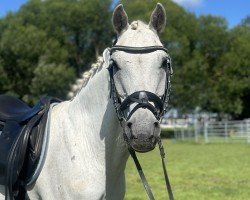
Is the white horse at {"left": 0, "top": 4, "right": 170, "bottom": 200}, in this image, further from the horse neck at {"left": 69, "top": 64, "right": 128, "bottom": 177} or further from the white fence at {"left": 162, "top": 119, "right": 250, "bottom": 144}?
the white fence at {"left": 162, "top": 119, "right": 250, "bottom": 144}

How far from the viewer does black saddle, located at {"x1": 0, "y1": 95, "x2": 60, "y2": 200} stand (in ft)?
9.57

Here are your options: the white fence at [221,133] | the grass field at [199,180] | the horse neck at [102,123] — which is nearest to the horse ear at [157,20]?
the horse neck at [102,123]

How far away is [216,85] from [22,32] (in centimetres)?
1804

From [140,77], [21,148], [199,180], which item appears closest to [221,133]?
[199,180]

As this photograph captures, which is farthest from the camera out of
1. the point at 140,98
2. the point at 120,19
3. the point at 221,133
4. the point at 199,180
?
the point at 221,133

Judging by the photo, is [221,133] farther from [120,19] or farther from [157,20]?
[120,19]

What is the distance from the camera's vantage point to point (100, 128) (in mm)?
2936

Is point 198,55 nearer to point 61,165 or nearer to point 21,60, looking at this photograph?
point 21,60

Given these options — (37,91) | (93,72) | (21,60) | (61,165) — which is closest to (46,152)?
(61,165)

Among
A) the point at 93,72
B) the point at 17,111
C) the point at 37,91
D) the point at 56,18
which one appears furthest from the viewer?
the point at 56,18

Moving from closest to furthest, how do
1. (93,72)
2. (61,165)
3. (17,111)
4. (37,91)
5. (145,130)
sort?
(145,130), (61,165), (93,72), (17,111), (37,91)

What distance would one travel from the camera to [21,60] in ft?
125

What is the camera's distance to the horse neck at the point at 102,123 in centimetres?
289

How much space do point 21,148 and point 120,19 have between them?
3.40 feet
